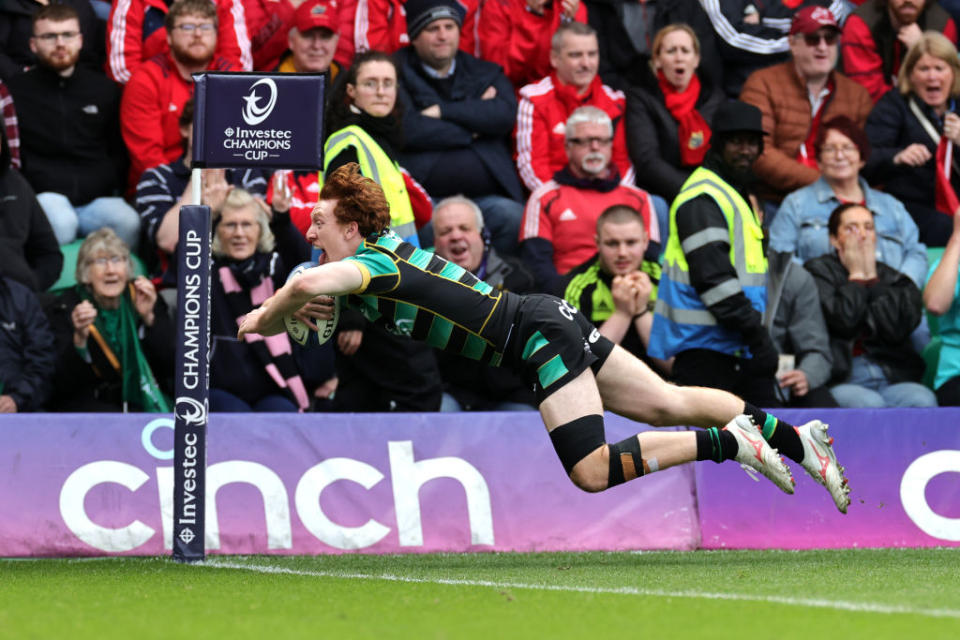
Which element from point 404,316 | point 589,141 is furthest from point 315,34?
point 404,316

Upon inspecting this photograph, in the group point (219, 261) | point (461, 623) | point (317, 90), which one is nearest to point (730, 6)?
point (219, 261)

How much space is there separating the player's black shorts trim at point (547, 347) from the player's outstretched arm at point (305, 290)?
897 millimetres

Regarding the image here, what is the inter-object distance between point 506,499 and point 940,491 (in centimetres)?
270

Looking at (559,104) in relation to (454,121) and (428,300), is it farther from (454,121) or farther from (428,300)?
(428,300)

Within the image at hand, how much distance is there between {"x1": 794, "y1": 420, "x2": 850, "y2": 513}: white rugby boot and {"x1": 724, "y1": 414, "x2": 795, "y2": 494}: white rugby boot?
32 centimetres

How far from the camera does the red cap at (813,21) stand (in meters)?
12.5

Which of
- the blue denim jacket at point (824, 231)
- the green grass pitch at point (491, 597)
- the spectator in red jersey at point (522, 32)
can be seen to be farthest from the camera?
the spectator in red jersey at point (522, 32)

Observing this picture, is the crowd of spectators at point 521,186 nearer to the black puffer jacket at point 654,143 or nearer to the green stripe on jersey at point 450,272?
the black puffer jacket at point 654,143

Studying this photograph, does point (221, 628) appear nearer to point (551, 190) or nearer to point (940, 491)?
point (940, 491)

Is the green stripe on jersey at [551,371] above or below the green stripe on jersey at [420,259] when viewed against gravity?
below

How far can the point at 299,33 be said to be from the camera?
1188cm

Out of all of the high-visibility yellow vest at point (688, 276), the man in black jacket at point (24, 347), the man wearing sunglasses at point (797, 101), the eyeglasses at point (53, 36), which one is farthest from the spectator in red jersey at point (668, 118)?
the man in black jacket at point (24, 347)

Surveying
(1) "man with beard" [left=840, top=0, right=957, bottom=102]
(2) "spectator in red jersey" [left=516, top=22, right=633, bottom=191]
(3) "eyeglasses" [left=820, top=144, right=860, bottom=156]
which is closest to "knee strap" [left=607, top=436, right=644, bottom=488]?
(2) "spectator in red jersey" [left=516, top=22, right=633, bottom=191]

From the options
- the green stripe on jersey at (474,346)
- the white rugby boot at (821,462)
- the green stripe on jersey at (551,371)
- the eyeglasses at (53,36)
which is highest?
the eyeglasses at (53,36)
